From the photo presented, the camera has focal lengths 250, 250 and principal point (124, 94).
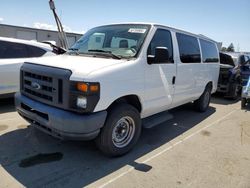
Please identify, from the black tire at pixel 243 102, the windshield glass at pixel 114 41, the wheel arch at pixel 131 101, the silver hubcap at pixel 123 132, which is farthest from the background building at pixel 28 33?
the silver hubcap at pixel 123 132

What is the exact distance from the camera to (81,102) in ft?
10.9

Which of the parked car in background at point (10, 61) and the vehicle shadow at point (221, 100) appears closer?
the parked car in background at point (10, 61)

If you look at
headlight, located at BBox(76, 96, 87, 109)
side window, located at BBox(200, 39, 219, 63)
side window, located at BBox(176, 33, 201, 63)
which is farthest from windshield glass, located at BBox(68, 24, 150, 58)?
side window, located at BBox(200, 39, 219, 63)

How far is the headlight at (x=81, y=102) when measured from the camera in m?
3.29

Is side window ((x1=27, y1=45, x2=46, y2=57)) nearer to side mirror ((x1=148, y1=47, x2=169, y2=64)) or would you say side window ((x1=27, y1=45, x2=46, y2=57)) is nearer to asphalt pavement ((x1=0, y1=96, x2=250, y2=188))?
asphalt pavement ((x1=0, y1=96, x2=250, y2=188))

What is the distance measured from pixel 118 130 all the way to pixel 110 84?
0.90 m

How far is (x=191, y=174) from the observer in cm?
368

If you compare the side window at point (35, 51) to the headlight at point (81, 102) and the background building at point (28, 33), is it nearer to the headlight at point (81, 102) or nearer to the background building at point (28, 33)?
the headlight at point (81, 102)

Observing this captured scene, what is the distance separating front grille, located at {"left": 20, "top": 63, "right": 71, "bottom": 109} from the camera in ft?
11.1

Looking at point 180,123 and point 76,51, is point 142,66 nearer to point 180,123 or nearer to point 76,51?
point 76,51

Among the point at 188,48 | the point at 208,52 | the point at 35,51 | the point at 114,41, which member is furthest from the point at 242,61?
the point at 35,51

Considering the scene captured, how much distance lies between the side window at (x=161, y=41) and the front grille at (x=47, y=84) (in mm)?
1630

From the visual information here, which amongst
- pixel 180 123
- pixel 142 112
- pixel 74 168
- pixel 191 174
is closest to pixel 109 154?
pixel 74 168

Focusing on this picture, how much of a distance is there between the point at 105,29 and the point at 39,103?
80.1 inches
